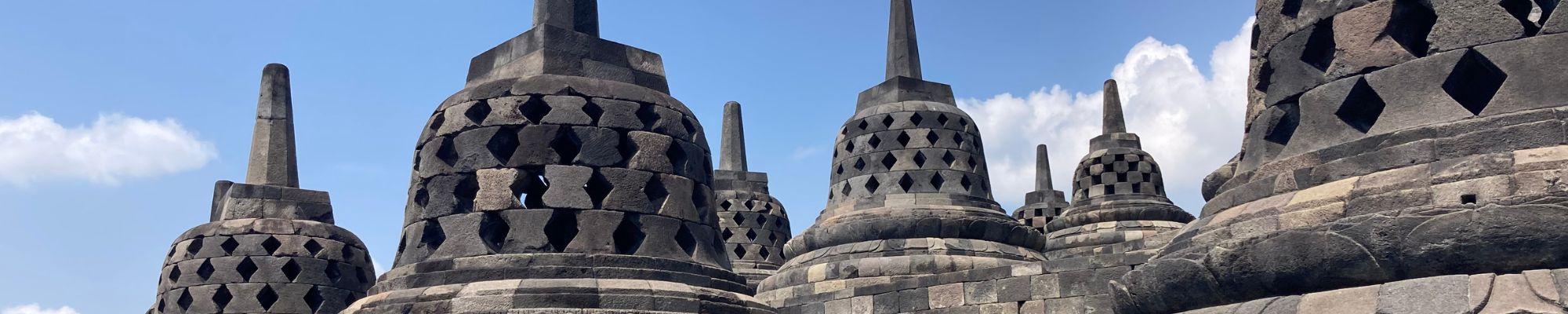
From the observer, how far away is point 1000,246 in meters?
16.4

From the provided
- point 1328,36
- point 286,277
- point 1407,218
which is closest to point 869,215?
point 286,277

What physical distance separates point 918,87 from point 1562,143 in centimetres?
1190

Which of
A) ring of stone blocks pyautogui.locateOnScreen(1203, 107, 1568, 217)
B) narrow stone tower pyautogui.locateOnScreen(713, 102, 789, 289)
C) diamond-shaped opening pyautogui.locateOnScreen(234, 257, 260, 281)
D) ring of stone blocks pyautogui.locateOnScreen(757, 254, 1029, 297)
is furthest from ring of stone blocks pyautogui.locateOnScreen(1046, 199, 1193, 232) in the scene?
ring of stone blocks pyautogui.locateOnScreen(1203, 107, 1568, 217)

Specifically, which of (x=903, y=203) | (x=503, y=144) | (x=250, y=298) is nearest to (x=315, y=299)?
(x=250, y=298)

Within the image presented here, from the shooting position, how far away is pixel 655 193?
1016 centimetres

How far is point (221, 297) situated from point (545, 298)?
7924 millimetres

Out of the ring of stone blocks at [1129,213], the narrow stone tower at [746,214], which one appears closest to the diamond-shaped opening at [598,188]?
the ring of stone blocks at [1129,213]

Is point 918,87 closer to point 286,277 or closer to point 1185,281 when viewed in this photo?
point 286,277

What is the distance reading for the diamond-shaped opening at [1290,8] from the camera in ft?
23.5

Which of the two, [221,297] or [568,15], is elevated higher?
[568,15]

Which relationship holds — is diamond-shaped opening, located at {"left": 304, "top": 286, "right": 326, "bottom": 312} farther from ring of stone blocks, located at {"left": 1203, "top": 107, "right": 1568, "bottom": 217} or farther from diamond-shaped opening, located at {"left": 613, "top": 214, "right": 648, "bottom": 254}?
ring of stone blocks, located at {"left": 1203, "top": 107, "right": 1568, "bottom": 217}

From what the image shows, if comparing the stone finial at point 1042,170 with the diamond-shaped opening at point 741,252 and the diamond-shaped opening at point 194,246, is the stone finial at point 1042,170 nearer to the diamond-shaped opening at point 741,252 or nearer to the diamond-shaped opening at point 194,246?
the diamond-shaped opening at point 741,252

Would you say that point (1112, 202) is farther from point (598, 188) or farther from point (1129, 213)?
point (598, 188)

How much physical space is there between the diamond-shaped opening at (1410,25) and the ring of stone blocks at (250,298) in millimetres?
12476
